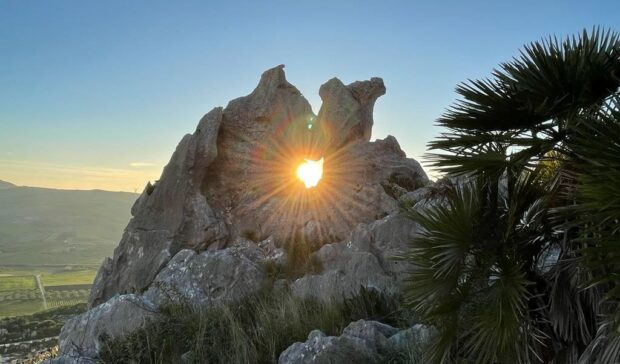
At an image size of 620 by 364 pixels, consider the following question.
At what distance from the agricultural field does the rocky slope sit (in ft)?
198

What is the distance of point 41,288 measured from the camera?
375 feet

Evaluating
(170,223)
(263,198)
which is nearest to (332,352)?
(170,223)

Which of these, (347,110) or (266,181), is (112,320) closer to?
(266,181)

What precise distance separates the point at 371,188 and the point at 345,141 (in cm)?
421

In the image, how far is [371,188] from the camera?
2066 centimetres

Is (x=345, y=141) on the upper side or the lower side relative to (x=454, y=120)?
upper

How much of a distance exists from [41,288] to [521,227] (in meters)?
127

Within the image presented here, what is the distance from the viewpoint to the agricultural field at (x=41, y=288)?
87500 millimetres

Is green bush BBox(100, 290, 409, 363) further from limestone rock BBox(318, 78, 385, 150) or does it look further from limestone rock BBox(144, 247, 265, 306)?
limestone rock BBox(318, 78, 385, 150)

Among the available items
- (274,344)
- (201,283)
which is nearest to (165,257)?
(201,283)

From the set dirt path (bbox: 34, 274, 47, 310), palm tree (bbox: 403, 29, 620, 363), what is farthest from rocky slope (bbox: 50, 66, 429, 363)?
dirt path (bbox: 34, 274, 47, 310)

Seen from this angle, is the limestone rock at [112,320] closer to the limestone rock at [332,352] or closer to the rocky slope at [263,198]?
the rocky slope at [263,198]

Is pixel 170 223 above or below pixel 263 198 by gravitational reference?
below

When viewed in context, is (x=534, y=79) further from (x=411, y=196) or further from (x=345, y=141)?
(x=345, y=141)
